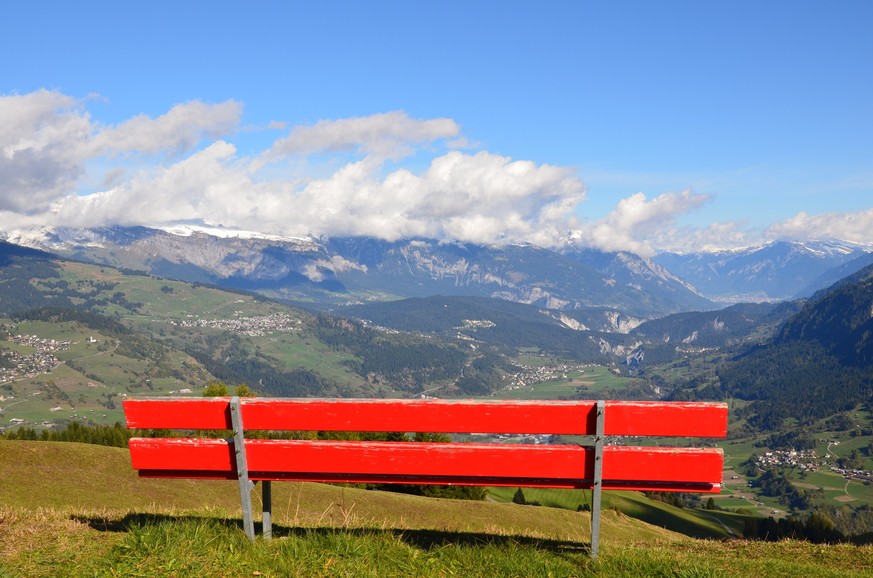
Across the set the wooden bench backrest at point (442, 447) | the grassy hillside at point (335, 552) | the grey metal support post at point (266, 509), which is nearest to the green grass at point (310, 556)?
the grassy hillside at point (335, 552)

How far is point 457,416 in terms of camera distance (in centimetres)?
894

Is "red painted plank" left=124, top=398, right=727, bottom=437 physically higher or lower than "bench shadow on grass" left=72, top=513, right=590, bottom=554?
higher

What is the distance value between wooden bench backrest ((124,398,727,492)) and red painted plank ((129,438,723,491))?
14mm

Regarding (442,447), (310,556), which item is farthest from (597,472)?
(310,556)

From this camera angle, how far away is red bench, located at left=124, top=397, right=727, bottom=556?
29.0ft

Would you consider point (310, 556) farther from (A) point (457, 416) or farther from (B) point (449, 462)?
(A) point (457, 416)

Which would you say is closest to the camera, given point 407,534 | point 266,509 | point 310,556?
point 310,556

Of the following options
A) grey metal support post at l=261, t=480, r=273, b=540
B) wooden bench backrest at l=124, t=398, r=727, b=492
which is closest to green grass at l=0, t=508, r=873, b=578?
grey metal support post at l=261, t=480, r=273, b=540

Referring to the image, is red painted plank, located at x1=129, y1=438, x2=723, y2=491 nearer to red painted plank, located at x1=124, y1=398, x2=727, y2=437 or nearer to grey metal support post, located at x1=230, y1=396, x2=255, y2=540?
grey metal support post, located at x1=230, y1=396, x2=255, y2=540

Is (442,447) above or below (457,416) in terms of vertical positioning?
below

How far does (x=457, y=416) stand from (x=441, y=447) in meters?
0.56

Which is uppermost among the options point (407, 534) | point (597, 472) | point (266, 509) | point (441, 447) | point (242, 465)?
point (441, 447)

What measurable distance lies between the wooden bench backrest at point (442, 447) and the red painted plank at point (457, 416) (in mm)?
13

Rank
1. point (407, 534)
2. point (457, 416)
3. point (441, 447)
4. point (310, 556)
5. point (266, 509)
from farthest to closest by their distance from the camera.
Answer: point (407, 534) < point (266, 509) < point (441, 447) < point (310, 556) < point (457, 416)
